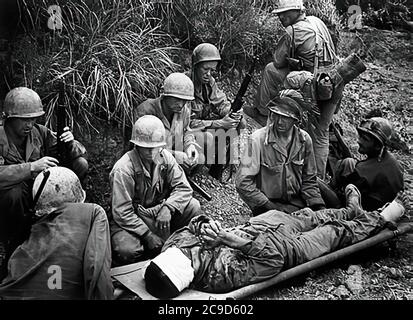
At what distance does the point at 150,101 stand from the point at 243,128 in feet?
5.59

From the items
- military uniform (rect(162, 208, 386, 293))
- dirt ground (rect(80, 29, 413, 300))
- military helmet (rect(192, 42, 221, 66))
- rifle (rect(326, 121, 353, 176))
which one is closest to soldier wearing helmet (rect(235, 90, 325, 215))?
military uniform (rect(162, 208, 386, 293))

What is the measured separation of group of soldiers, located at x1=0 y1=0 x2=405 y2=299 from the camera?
4.10m

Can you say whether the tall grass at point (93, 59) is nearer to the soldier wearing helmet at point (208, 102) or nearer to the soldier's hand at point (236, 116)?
the soldier wearing helmet at point (208, 102)

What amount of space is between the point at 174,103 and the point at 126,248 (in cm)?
186

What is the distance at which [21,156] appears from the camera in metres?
5.44

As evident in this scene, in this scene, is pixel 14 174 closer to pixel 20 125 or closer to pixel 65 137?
pixel 20 125

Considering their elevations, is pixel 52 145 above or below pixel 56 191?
below

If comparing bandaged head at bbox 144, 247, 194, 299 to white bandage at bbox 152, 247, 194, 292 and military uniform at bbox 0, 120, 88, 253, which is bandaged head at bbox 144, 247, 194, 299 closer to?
white bandage at bbox 152, 247, 194, 292

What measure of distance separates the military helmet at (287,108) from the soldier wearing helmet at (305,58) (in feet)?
4.61

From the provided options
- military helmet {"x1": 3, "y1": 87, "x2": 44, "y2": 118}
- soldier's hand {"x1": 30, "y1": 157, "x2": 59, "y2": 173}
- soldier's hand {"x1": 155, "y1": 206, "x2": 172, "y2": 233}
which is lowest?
soldier's hand {"x1": 155, "y1": 206, "x2": 172, "y2": 233}

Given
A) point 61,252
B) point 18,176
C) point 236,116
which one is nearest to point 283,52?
point 236,116

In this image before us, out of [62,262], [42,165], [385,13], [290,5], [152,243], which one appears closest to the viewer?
[62,262]

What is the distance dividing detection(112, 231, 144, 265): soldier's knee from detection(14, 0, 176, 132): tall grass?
6.66ft
